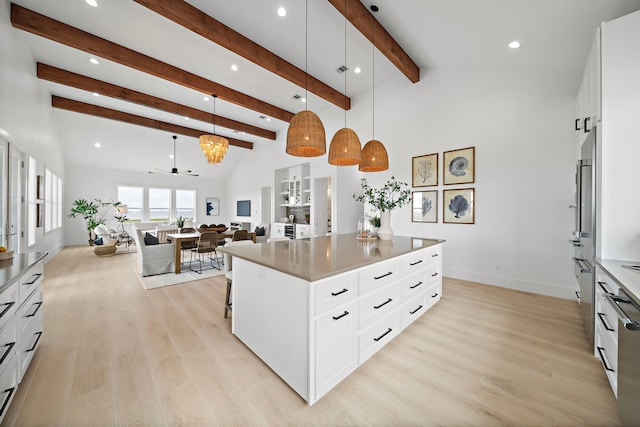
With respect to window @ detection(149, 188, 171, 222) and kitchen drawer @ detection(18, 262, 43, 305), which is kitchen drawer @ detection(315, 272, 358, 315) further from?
window @ detection(149, 188, 171, 222)

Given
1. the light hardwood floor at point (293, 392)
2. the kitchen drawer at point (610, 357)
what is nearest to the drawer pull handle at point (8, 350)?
the light hardwood floor at point (293, 392)

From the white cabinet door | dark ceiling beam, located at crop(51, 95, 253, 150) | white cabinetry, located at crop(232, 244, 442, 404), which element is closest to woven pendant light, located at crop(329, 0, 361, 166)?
white cabinetry, located at crop(232, 244, 442, 404)

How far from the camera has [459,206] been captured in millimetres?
4246

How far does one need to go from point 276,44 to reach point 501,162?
3920mm

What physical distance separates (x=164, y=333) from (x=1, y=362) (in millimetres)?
1222

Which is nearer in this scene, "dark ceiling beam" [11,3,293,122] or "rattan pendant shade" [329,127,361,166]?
"rattan pendant shade" [329,127,361,166]

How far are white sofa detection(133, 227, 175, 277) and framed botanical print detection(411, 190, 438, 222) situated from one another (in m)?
4.79

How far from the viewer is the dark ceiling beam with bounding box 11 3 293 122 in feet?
10.5

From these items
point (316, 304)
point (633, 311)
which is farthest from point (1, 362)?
point (633, 311)

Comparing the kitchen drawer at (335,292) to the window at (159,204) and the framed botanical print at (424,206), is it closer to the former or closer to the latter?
the framed botanical print at (424,206)

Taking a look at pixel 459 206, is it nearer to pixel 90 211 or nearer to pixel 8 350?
pixel 8 350

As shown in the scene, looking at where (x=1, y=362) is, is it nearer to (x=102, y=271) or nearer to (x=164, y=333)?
(x=164, y=333)

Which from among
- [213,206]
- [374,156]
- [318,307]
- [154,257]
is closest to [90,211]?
[213,206]

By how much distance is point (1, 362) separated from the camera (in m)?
1.32
